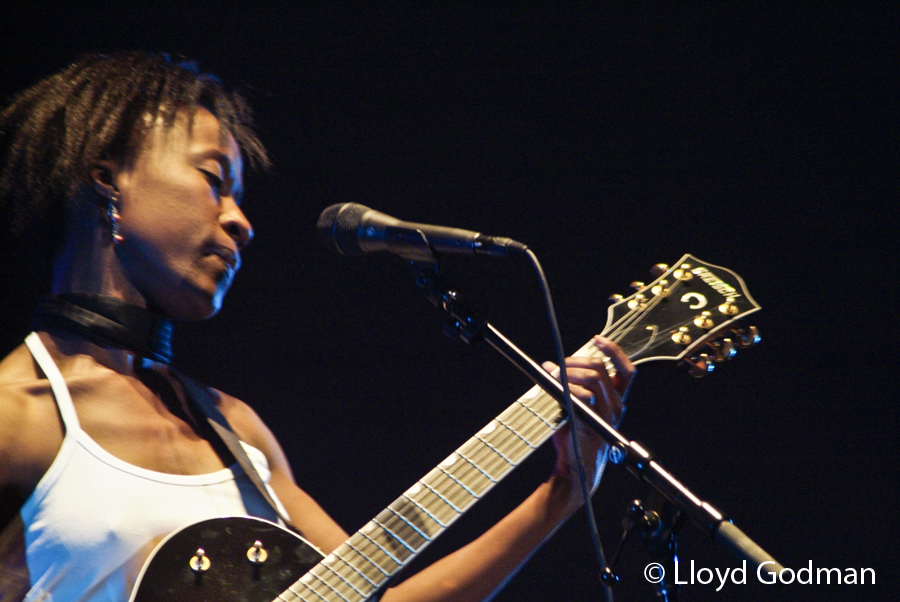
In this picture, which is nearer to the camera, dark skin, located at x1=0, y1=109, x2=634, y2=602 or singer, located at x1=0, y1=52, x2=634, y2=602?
singer, located at x1=0, y1=52, x2=634, y2=602

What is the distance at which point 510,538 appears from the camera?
6.05 feet

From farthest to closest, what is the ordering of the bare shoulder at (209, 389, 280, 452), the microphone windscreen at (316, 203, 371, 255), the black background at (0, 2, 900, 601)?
1. the black background at (0, 2, 900, 601)
2. the bare shoulder at (209, 389, 280, 452)
3. the microphone windscreen at (316, 203, 371, 255)

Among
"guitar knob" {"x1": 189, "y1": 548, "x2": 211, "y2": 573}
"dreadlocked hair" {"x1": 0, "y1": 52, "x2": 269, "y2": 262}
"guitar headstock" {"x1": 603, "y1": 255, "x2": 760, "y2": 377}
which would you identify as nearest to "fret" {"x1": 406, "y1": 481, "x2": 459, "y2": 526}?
"guitar knob" {"x1": 189, "y1": 548, "x2": 211, "y2": 573}

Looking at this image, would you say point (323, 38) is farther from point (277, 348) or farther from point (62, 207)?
point (62, 207)

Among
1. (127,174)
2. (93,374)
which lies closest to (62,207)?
(127,174)

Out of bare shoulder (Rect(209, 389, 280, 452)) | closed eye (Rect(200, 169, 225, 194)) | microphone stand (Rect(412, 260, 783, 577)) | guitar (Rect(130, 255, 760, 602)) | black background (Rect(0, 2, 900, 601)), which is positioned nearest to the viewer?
microphone stand (Rect(412, 260, 783, 577))

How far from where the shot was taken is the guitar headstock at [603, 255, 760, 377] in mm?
1760

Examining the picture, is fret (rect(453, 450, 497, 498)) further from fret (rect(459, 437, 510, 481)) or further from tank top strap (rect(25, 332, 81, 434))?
tank top strap (rect(25, 332, 81, 434))

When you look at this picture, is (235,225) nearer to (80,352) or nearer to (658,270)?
(80,352)

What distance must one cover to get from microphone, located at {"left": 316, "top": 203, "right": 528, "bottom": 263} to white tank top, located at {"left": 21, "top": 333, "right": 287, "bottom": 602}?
1.98ft

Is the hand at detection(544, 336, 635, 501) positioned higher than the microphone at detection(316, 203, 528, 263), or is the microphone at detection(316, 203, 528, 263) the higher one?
the microphone at detection(316, 203, 528, 263)

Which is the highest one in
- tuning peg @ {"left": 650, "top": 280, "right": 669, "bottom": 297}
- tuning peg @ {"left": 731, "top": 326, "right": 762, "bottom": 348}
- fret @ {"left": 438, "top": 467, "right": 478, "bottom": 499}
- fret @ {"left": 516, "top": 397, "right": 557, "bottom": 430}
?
tuning peg @ {"left": 650, "top": 280, "right": 669, "bottom": 297}

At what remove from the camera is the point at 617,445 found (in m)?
1.38

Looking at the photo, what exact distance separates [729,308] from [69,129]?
157cm
